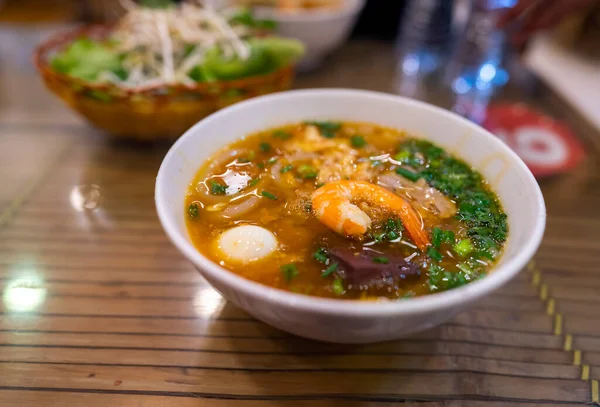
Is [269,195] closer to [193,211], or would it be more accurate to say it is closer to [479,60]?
[193,211]

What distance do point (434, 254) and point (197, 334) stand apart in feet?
2.99

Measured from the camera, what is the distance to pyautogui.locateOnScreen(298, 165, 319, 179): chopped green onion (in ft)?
6.07

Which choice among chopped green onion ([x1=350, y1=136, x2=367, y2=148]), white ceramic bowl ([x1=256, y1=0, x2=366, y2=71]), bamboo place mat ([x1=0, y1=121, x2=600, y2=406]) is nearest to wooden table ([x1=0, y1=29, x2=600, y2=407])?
bamboo place mat ([x1=0, y1=121, x2=600, y2=406])

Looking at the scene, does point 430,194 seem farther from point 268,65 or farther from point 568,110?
point 568,110

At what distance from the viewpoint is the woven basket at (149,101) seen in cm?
233

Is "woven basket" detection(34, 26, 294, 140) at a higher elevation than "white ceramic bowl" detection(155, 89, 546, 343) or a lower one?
lower

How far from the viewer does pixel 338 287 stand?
1.35 metres

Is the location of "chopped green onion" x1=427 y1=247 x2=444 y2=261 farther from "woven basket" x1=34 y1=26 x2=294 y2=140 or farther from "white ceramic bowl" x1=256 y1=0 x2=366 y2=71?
"white ceramic bowl" x1=256 y1=0 x2=366 y2=71

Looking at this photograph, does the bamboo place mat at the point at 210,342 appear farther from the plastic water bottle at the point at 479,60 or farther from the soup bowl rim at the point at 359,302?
the plastic water bottle at the point at 479,60

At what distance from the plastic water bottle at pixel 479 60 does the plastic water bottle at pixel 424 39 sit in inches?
12.6

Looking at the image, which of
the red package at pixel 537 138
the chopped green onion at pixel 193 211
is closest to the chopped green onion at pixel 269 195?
the chopped green onion at pixel 193 211

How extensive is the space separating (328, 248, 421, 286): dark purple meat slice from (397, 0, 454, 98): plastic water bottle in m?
2.51

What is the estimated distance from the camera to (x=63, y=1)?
6117 millimetres

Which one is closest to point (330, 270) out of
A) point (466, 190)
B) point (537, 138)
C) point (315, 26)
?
point (466, 190)
